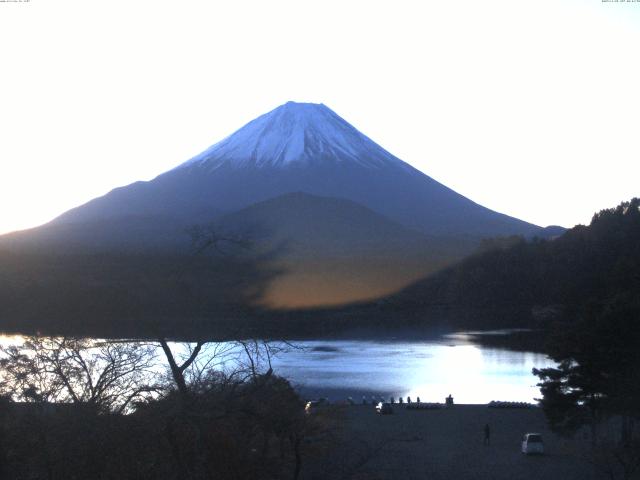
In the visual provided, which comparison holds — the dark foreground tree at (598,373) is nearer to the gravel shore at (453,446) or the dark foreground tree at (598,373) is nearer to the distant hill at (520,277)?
the gravel shore at (453,446)

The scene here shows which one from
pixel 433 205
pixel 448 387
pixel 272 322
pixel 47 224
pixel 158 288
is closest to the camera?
pixel 158 288

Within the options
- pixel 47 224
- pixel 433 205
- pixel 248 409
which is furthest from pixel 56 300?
pixel 433 205

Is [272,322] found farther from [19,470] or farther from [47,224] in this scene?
[47,224]

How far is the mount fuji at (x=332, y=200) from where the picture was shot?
83.0ft

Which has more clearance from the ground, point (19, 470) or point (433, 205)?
point (433, 205)

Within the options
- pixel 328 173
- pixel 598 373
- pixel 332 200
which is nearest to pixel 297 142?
pixel 328 173

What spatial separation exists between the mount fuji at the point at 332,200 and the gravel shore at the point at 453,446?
3.74 m

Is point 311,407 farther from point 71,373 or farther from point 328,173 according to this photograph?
point 328,173

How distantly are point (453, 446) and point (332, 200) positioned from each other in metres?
30.5

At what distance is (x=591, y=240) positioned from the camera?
30.6m

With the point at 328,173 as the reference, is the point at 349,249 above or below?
below

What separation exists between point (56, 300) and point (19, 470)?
2.12ft

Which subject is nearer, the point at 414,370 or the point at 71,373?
the point at 71,373

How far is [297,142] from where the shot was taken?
56906 millimetres
